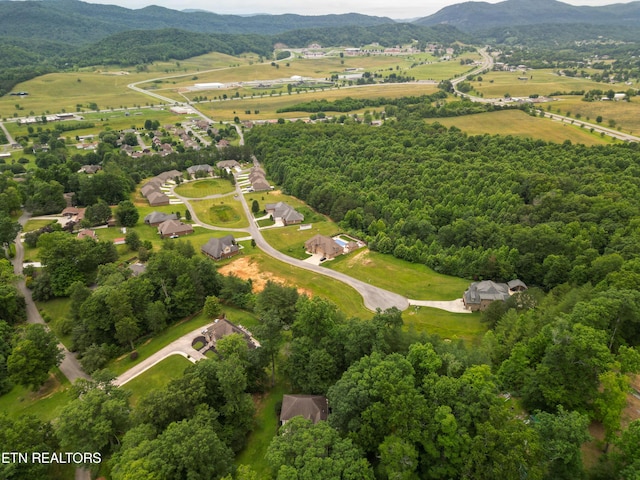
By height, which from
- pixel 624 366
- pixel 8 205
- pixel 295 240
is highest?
pixel 624 366

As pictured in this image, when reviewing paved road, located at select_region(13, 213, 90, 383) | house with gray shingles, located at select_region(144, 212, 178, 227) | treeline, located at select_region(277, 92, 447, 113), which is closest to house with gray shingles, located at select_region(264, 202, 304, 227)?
house with gray shingles, located at select_region(144, 212, 178, 227)

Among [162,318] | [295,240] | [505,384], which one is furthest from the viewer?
[295,240]

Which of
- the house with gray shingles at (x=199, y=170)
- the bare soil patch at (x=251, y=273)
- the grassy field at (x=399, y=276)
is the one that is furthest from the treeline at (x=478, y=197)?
the bare soil patch at (x=251, y=273)

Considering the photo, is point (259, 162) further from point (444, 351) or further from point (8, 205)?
point (444, 351)

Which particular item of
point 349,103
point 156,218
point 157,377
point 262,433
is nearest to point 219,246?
point 156,218

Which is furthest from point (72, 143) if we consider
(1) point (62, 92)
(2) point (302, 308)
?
(2) point (302, 308)

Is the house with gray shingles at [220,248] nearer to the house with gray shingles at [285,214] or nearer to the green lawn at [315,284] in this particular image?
the green lawn at [315,284]
